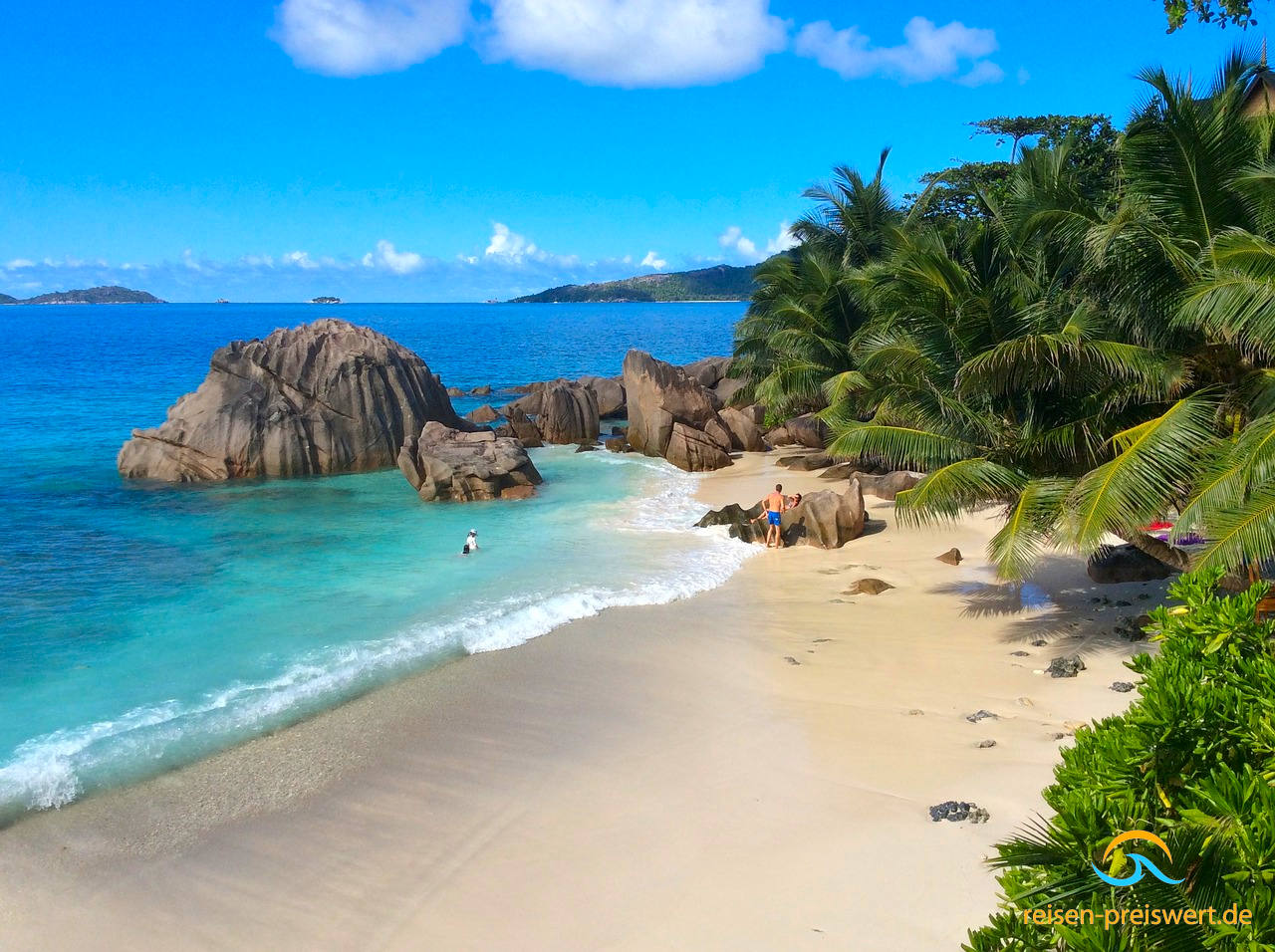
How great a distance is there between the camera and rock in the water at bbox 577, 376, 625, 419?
4094 cm

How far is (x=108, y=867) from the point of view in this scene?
8148mm

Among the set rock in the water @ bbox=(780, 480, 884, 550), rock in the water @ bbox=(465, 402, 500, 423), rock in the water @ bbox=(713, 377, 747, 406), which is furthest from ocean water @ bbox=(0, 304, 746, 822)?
rock in the water @ bbox=(713, 377, 747, 406)

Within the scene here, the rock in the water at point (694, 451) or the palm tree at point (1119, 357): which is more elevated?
the palm tree at point (1119, 357)

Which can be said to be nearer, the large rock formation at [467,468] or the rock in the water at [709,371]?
the large rock formation at [467,468]

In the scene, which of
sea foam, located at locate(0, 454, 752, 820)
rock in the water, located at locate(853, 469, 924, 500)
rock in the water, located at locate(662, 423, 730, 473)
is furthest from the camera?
rock in the water, located at locate(662, 423, 730, 473)

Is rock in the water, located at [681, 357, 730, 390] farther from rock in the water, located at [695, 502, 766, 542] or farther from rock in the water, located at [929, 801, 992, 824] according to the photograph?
rock in the water, located at [929, 801, 992, 824]

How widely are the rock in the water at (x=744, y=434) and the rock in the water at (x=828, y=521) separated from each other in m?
12.2

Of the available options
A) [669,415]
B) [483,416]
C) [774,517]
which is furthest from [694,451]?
[483,416]

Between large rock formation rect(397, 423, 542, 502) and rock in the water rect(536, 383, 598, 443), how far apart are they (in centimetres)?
925

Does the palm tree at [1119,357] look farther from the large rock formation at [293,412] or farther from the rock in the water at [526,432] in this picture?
the rock in the water at [526,432]

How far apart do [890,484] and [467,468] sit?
1097 cm

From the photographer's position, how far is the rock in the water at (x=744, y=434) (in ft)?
104

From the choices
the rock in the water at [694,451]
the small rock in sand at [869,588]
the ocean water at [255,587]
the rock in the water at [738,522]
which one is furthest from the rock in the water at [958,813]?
the rock in the water at [694,451]

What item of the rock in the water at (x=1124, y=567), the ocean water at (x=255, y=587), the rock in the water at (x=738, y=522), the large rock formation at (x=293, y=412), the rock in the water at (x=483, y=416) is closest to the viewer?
the ocean water at (x=255, y=587)
